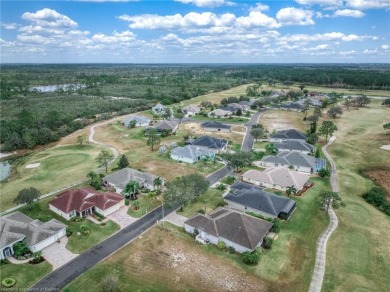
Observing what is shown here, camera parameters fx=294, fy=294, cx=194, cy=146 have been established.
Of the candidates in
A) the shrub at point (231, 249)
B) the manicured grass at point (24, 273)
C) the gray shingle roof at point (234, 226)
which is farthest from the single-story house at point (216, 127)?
the manicured grass at point (24, 273)

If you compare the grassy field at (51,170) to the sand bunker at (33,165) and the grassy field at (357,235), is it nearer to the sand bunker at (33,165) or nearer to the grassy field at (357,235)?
the sand bunker at (33,165)

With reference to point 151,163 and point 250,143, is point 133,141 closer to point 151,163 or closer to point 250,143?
point 151,163

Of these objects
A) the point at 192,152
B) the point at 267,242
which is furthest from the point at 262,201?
the point at 192,152

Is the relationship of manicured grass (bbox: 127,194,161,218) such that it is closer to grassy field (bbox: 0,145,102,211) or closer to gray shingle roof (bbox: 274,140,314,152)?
grassy field (bbox: 0,145,102,211)

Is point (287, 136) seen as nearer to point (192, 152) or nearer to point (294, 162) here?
point (294, 162)

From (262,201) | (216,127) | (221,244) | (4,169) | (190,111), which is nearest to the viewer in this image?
(221,244)

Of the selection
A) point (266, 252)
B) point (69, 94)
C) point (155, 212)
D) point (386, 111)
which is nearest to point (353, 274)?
point (266, 252)
